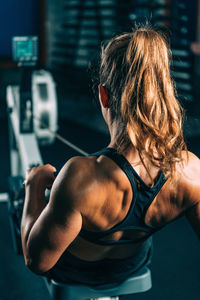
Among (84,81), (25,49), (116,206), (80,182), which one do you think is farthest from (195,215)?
(84,81)

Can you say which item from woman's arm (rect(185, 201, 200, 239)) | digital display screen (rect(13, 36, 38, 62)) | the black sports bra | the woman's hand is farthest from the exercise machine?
woman's arm (rect(185, 201, 200, 239))

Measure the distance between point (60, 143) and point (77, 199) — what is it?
3207 millimetres

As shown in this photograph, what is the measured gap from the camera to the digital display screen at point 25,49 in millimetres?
1681

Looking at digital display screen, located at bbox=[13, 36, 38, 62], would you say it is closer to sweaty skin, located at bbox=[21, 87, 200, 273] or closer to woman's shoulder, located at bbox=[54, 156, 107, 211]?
sweaty skin, located at bbox=[21, 87, 200, 273]

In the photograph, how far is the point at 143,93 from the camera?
0.77m

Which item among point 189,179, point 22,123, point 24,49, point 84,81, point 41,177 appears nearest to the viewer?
point 189,179

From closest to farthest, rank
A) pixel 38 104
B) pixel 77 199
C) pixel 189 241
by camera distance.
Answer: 1. pixel 77 199
2. pixel 189 241
3. pixel 38 104

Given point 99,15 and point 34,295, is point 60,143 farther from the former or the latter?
point 34,295

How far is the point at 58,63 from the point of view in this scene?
520cm

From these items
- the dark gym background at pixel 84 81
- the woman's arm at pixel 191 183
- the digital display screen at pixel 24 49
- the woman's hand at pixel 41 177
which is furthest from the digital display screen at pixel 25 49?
the woman's arm at pixel 191 183

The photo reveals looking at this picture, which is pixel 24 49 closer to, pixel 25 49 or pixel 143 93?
pixel 25 49

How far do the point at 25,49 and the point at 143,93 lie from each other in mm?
1082

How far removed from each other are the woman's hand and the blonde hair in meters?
0.25

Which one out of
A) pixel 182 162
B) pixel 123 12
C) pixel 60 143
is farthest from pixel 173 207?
pixel 123 12
